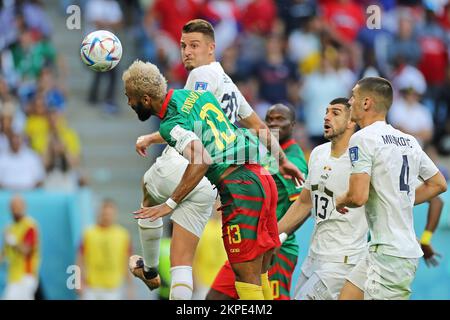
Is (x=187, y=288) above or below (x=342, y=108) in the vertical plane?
below

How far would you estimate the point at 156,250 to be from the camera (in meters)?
10.4

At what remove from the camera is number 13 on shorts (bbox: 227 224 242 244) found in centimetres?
919

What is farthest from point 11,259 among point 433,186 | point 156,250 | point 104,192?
point 433,186

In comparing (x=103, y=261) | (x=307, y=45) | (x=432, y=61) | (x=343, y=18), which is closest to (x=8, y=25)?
(x=307, y=45)

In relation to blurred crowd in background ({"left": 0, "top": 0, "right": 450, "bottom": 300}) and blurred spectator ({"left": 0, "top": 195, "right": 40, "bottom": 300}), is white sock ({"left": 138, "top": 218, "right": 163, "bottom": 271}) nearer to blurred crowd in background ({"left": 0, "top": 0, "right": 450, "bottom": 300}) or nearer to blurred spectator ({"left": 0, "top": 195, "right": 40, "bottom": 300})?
blurred spectator ({"left": 0, "top": 195, "right": 40, "bottom": 300})

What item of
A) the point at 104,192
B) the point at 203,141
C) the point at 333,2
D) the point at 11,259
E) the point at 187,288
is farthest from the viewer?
the point at 333,2

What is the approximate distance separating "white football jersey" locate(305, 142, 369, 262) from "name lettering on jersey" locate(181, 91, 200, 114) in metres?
1.56

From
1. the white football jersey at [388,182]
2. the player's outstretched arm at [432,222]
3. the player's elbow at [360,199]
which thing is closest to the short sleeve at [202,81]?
the white football jersey at [388,182]

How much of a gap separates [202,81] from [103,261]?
6.45m

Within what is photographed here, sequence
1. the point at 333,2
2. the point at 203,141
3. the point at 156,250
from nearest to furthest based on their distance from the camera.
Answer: the point at 203,141 → the point at 156,250 → the point at 333,2

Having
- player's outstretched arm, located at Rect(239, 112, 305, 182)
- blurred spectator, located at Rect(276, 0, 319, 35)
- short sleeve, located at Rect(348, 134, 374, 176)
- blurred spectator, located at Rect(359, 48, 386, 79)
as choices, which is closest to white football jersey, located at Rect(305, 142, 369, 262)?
player's outstretched arm, located at Rect(239, 112, 305, 182)

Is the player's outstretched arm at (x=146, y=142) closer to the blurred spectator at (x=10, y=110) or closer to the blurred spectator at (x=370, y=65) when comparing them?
the blurred spectator at (x=10, y=110)

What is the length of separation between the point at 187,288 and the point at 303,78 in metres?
9.36
